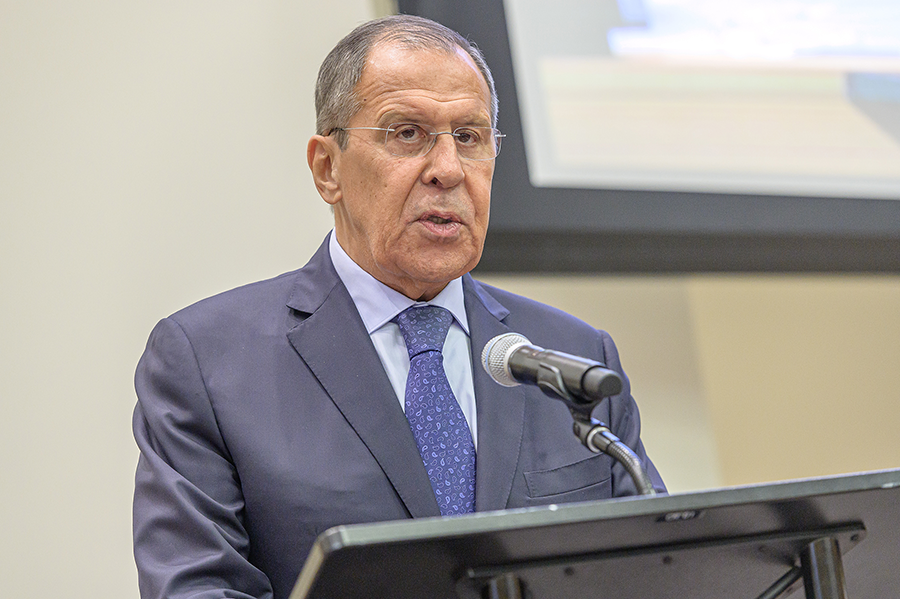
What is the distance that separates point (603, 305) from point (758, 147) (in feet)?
2.52

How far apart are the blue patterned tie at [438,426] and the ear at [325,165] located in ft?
1.11

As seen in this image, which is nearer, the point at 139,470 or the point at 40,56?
the point at 139,470

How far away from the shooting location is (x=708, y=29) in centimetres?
346

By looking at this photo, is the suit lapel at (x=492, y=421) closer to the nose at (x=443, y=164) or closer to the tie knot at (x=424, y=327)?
the tie knot at (x=424, y=327)

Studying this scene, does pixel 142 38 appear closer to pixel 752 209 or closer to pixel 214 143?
pixel 214 143

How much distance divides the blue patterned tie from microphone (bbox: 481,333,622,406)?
1.36 ft

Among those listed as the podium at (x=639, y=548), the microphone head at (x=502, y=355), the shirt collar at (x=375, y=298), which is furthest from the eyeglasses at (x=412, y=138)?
the podium at (x=639, y=548)

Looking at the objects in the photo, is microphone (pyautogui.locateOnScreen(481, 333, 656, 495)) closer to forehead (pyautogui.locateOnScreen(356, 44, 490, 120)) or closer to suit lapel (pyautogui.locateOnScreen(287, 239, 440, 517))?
suit lapel (pyautogui.locateOnScreen(287, 239, 440, 517))

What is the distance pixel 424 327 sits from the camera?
1.85 m

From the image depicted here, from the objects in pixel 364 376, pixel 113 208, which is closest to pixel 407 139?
pixel 364 376

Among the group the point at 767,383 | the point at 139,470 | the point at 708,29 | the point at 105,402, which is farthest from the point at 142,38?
the point at 767,383

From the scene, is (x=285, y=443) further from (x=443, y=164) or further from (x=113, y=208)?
(x=113, y=208)

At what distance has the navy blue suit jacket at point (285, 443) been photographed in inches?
60.4

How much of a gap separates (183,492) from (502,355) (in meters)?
0.58
